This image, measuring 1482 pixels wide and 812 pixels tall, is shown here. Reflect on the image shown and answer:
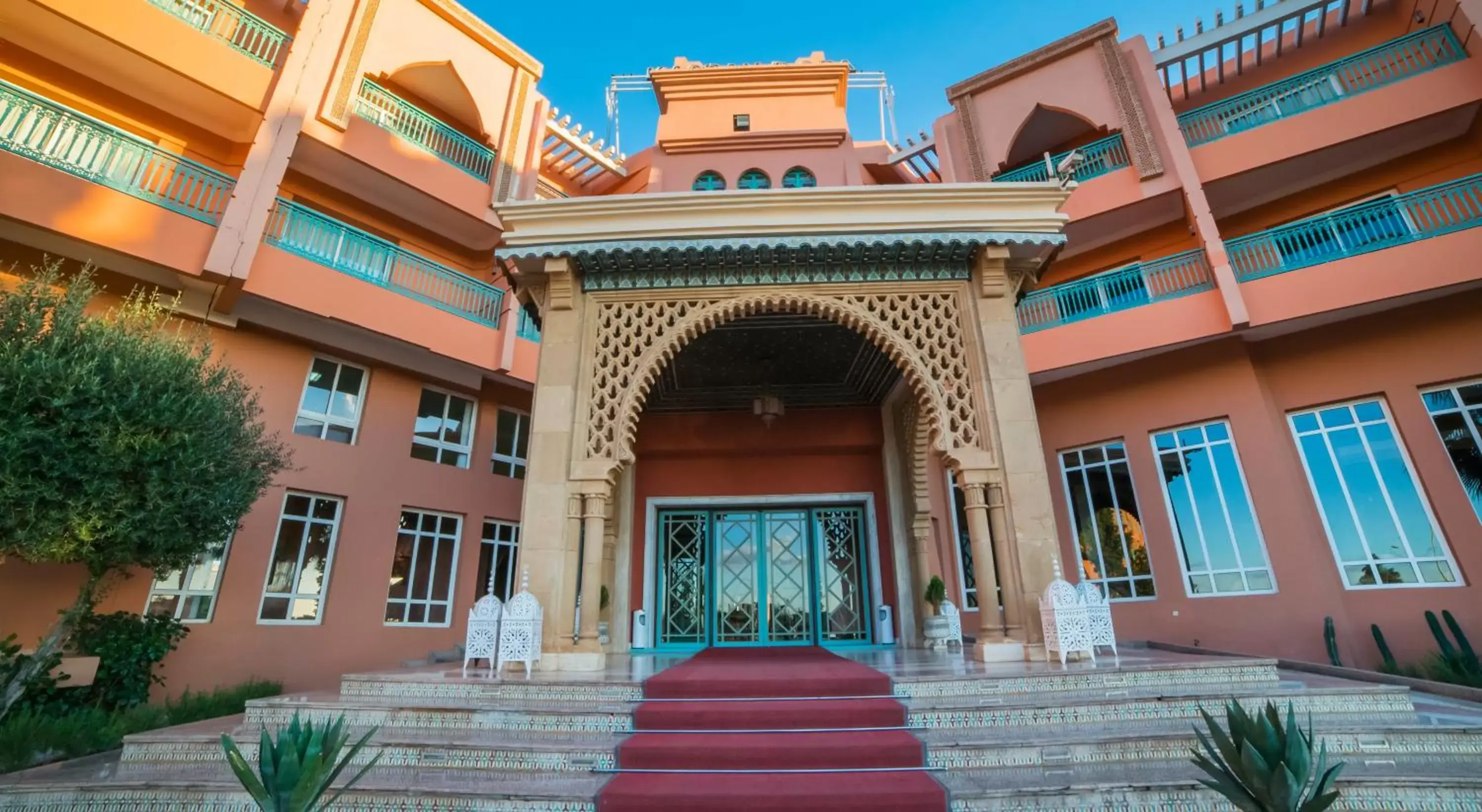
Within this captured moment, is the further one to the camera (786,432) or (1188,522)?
(786,432)

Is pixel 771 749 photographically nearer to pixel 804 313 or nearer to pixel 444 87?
pixel 804 313

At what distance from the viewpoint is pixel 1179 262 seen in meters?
9.07

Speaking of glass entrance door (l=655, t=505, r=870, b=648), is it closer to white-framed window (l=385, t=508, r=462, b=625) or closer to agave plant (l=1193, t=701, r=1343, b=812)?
white-framed window (l=385, t=508, r=462, b=625)

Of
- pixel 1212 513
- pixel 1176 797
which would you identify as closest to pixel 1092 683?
pixel 1176 797

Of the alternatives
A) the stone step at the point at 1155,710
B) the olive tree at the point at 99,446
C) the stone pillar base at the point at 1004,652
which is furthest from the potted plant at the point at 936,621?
the olive tree at the point at 99,446

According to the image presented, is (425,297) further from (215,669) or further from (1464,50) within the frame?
(1464,50)

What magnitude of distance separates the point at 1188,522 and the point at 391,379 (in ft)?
39.1

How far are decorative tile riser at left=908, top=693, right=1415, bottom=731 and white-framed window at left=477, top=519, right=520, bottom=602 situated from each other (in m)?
7.96

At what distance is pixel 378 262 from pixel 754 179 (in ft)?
26.0

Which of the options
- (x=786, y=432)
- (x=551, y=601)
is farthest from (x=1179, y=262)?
(x=551, y=601)

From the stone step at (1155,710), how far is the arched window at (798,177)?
11.9m

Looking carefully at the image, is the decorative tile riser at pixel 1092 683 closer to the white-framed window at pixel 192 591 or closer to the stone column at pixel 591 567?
the stone column at pixel 591 567

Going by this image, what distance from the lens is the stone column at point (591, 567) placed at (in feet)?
18.1

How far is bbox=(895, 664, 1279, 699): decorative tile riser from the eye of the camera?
13.9ft
